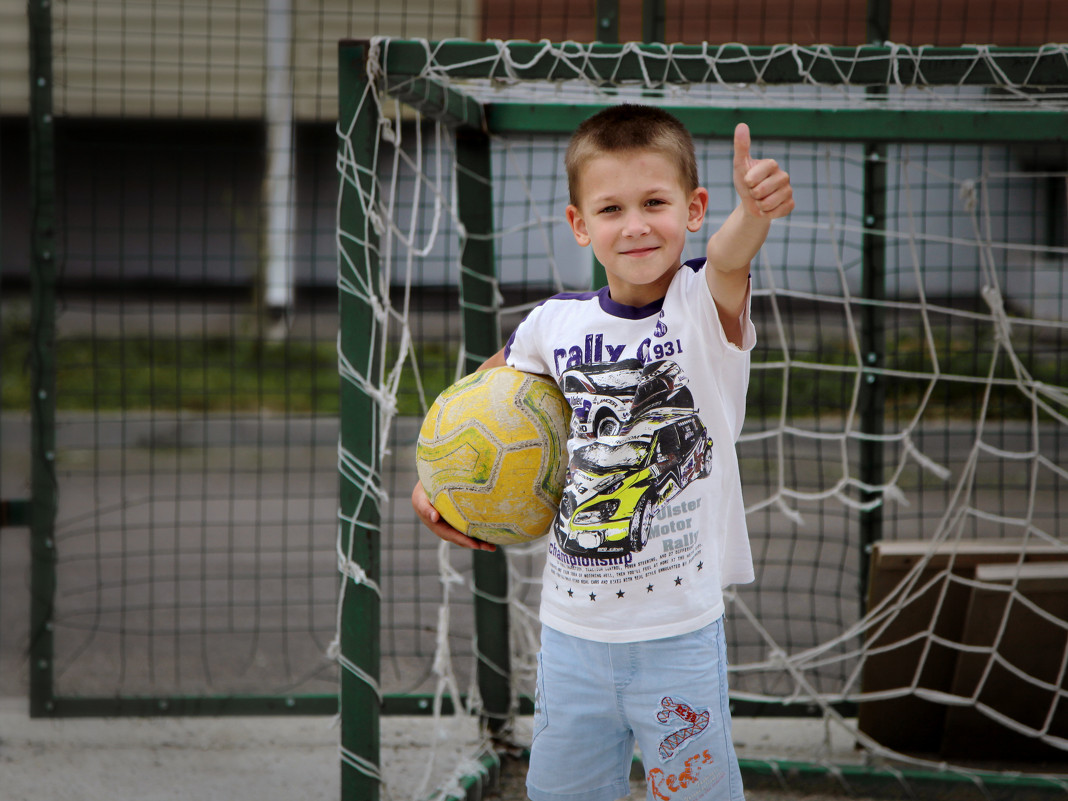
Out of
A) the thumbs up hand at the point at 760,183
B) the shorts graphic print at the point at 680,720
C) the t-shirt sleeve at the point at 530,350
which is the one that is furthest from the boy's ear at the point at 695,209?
the shorts graphic print at the point at 680,720

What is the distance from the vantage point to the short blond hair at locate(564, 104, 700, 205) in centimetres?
194

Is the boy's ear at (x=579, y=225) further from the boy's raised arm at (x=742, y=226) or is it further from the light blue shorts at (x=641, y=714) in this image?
the light blue shorts at (x=641, y=714)

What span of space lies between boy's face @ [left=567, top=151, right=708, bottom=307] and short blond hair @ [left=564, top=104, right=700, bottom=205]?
0.05ft

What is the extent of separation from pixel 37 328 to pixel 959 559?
10.4ft

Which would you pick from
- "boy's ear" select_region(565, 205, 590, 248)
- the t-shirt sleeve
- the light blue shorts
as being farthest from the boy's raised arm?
the light blue shorts

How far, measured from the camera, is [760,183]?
1708mm

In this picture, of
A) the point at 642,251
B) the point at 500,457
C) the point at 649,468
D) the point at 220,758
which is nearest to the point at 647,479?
the point at 649,468

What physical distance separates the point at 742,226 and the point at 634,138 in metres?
0.31

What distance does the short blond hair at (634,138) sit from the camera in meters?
1.94

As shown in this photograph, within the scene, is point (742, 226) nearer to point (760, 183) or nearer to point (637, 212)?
point (760, 183)

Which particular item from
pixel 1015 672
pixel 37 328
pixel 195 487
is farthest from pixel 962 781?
pixel 195 487

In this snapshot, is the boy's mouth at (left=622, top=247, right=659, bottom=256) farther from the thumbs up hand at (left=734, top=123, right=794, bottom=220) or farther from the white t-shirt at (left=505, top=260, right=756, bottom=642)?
the thumbs up hand at (left=734, top=123, right=794, bottom=220)

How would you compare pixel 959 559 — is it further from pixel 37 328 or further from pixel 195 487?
pixel 195 487

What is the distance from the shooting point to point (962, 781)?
3197 millimetres
